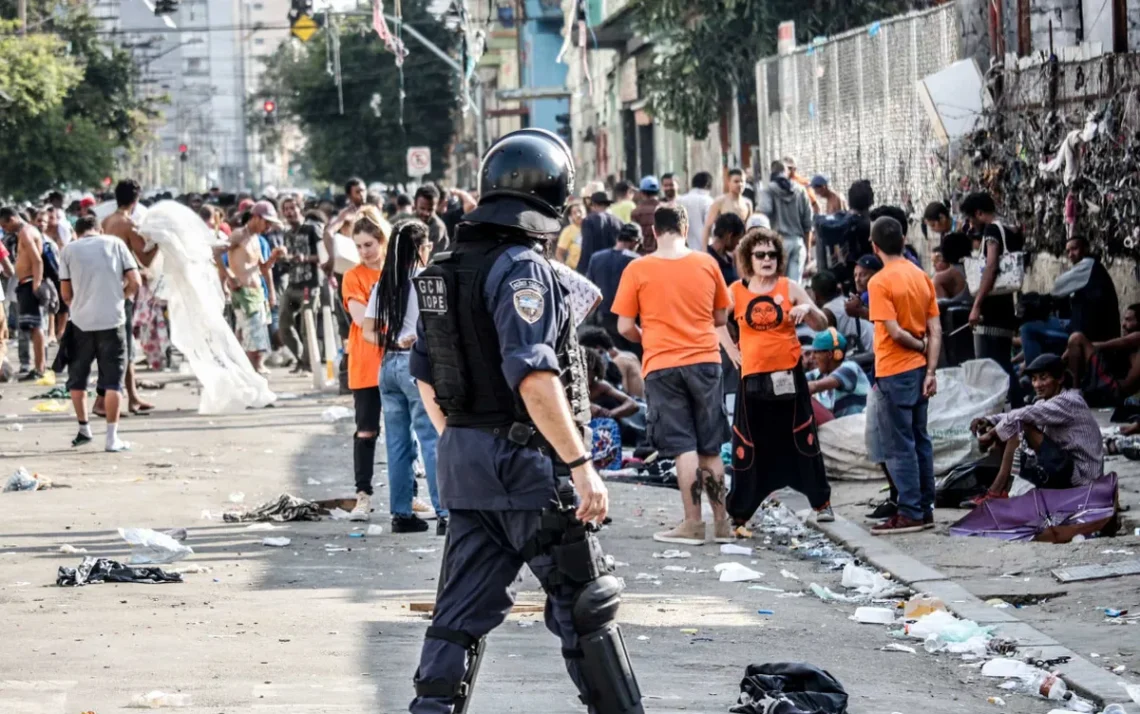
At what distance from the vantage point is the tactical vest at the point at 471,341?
5.50 metres

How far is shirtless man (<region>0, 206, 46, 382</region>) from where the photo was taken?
20.8m

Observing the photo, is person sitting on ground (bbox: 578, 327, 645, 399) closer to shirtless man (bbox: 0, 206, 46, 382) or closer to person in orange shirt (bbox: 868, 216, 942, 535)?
person in orange shirt (bbox: 868, 216, 942, 535)

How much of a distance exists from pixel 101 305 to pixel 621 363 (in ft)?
13.0

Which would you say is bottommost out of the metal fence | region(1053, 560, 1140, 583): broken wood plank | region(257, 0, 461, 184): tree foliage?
region(1053, 560, 1140, 583): broken wood plank

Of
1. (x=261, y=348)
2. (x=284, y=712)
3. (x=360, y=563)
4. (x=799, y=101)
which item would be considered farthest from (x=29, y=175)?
(x=284, y=712)

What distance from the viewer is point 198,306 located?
17344 mm

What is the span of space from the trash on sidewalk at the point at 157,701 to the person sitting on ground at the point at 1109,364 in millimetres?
9107

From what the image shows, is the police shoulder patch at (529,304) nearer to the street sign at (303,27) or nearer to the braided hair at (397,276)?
the braided hair at (397,276)

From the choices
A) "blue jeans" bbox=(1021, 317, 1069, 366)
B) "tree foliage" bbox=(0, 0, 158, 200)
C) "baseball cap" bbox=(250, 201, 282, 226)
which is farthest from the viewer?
"tree foliage" bbox=(0, 0, 158, 200)

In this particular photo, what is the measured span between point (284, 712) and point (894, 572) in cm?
405

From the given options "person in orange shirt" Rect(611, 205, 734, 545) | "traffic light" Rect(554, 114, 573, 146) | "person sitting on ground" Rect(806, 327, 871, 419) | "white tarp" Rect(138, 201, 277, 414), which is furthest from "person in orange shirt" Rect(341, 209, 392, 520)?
"traffic light" Rect(554, 114, 573, 146)

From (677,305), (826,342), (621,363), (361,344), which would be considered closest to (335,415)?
(621,363)

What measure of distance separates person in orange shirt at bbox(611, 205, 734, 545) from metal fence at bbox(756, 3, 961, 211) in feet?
32.4

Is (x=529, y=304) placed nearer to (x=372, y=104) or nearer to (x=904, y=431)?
(x=904, y=431)
